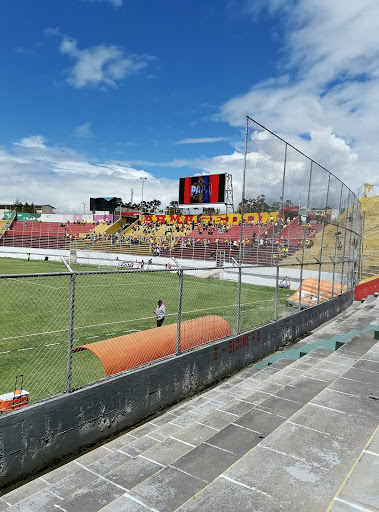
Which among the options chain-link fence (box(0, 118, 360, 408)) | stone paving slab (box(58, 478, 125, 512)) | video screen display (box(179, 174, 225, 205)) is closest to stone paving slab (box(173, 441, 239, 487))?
stone paving slab (box(58, 478, 125, 512))

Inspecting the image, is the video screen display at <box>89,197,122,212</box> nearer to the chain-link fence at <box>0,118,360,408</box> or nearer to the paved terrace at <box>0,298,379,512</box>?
the chain-link fence at <box>0,118,360,408</box>

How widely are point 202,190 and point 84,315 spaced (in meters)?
37.6

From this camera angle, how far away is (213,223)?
53.7 meters

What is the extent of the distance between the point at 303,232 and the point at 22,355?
9.12 meters

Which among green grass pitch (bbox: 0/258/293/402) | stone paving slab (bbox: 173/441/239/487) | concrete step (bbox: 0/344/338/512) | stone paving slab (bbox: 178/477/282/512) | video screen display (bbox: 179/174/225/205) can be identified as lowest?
green grass pitch (bbox: 0/258/293/402)

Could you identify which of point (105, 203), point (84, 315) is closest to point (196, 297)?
point (84, 315)

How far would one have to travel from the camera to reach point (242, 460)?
373 cm

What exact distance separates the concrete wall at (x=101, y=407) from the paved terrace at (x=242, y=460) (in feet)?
0.68

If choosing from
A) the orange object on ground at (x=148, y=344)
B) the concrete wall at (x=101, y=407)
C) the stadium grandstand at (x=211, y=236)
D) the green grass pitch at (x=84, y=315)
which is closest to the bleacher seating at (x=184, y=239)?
the stadium grandstand at (x=211, y=236)

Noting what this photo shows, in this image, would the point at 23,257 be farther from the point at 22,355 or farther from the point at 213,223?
the point at 22,355

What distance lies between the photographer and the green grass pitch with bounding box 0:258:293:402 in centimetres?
824

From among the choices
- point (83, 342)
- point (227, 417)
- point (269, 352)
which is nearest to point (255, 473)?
point (227, 417)

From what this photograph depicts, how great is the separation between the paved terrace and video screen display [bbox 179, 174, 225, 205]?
4411cm

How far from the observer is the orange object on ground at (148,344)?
597 centimetres
